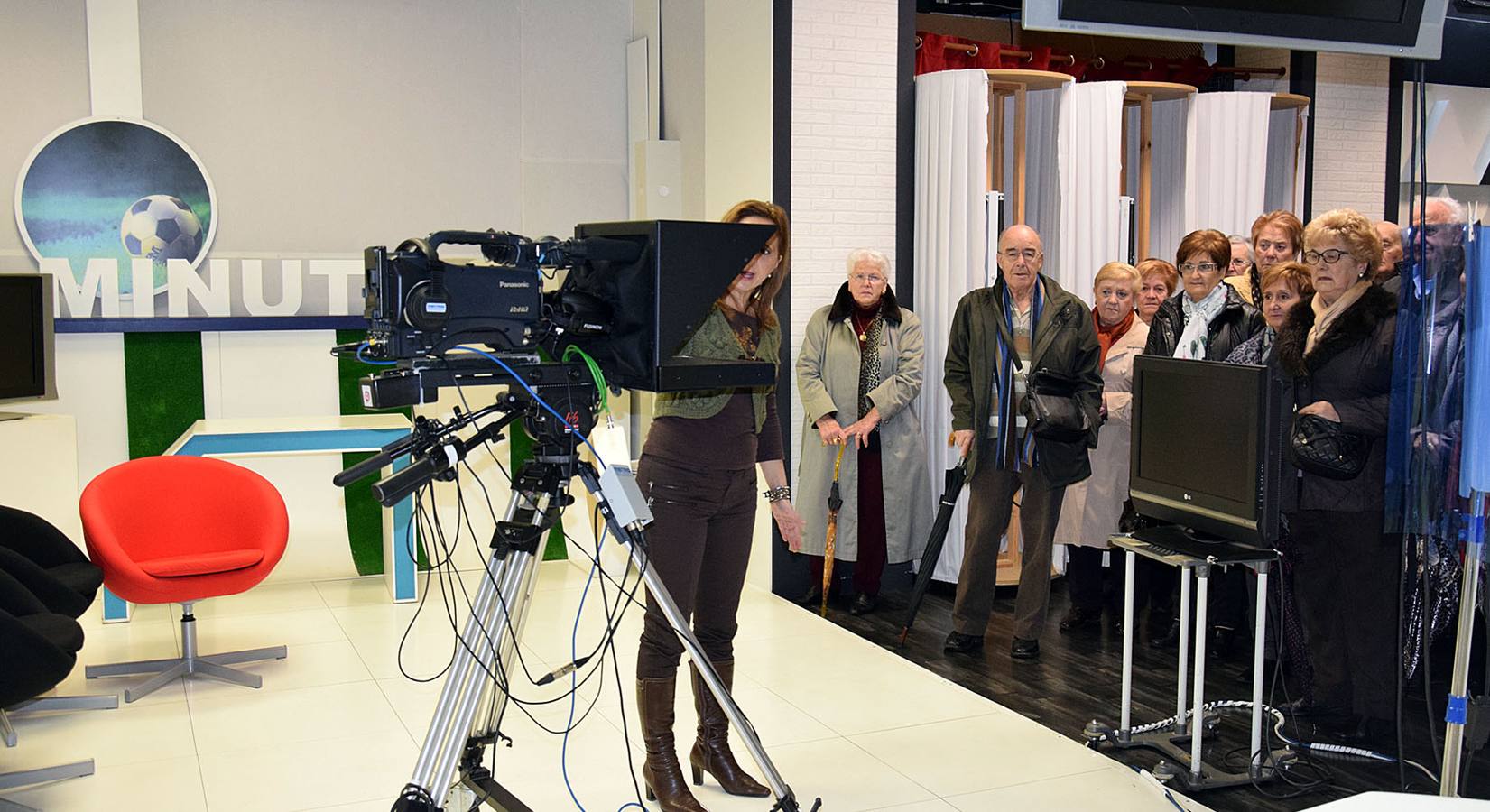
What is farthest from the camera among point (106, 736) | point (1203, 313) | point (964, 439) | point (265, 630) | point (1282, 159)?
point (1282, 159)

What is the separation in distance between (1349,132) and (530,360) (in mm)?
6650

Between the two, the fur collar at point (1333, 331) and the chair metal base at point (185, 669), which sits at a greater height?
the fur collar at point (1333, 331)

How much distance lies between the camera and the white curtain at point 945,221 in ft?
19.4

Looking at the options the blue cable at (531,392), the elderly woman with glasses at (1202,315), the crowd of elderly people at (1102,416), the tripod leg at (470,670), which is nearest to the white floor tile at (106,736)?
the tripod leg at (470,670)

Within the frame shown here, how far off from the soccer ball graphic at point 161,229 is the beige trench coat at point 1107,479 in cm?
A: 426

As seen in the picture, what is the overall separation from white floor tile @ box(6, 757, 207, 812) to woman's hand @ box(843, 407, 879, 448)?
2.91m

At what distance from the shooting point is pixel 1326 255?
13.1 ft

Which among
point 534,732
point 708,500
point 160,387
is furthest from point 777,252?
point 160,387

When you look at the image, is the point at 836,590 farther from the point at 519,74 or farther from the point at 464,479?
the point at 519,74

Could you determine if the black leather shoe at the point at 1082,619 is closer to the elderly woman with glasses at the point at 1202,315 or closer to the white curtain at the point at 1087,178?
the elderly woman with glasses at the point at 1202,315

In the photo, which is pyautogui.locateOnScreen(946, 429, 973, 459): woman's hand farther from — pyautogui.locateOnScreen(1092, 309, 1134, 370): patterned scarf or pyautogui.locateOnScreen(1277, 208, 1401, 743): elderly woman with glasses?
pyautogui.locateOnScreen(1277, 208, 1401, 743): elderly woman with glasses

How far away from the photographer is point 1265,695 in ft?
14.6

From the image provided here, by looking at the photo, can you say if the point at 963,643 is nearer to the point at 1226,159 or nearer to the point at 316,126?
the point at 1226,159

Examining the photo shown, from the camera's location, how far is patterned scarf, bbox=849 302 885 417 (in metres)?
5.72
